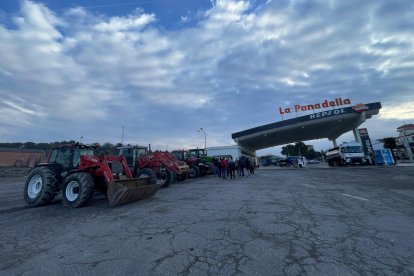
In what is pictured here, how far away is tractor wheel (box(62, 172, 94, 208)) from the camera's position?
700 centimetres

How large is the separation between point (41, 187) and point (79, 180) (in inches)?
76.6

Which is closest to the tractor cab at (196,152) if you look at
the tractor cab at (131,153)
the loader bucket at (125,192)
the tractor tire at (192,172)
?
the tractor tire at (192,172)

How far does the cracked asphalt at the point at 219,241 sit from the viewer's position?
288cm

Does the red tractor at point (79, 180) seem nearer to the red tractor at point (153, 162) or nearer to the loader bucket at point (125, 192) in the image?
the loader bucket at point (125, 192)

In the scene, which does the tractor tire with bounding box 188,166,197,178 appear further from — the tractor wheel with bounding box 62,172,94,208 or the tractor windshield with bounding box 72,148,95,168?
the tractor wheel with bounding box 62,172,94,208

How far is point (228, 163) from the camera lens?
18328 millimetres

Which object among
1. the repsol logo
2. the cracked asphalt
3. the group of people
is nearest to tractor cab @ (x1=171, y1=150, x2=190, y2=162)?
the group of people

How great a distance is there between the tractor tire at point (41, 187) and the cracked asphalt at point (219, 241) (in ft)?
4.50

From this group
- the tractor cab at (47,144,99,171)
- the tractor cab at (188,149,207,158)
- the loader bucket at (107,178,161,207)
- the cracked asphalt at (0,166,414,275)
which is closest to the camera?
the cracked asphalt at (0,166,414,275)

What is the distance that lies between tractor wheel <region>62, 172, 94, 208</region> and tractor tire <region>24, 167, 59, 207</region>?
2.48 feet

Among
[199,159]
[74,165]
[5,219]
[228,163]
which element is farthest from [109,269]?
[199,159]

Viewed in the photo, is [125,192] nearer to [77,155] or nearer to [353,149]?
[77,155]

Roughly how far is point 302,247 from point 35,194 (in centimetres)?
949

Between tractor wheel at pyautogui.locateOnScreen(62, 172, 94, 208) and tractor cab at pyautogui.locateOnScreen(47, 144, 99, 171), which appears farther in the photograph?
tractor cab at pyautogui.locateOnScreen(47, 144, 99, 171)
